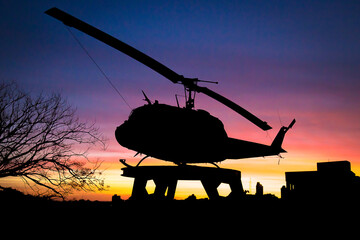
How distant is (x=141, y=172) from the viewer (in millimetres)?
11164

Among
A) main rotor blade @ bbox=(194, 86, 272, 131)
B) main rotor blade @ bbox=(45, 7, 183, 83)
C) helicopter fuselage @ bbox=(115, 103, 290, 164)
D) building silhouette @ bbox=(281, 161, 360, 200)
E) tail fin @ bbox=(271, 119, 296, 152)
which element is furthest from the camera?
tail fin @ bbox=(271, 119, 296, 152)

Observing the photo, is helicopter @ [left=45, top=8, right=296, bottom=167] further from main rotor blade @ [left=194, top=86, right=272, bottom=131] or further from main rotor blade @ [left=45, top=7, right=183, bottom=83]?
main rotor blade @ [left=194, top=86, right=272, bottom=131]

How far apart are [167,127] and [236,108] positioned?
408 centimetres

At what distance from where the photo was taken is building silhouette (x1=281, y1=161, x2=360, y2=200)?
14090mm

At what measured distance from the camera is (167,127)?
10.6 m

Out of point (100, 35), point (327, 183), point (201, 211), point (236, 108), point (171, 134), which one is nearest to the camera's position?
point (100, 35)

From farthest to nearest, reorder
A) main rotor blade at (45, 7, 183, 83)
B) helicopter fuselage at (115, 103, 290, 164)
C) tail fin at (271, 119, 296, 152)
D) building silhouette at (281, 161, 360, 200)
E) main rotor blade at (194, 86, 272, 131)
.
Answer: tail fin at (271, 119, 296, 152) → building silhouette at (281, 161, 360, 200) → main rotor blade at (194, 86, 272, 131) → helicopter fuselage at (115, 103, 290, 164) → main rotor blade at (45, 7, 183, 83)

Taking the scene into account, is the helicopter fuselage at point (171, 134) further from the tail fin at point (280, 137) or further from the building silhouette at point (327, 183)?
the building silhouette at point (327, 183)

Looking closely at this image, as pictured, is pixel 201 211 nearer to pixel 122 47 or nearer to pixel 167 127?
pixel 167 127

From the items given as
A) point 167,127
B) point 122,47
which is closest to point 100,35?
point 122,47

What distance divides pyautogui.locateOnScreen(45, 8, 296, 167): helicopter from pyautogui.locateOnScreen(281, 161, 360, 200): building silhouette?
6.50 meters

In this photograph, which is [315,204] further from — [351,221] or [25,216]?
[25,216]

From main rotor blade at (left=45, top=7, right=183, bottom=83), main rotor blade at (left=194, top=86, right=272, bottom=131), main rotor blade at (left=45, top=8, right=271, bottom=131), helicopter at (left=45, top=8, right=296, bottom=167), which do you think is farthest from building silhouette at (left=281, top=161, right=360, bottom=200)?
main rotor blade at (left=45, top=7, right=183, bottom=83)

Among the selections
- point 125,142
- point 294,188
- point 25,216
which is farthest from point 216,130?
point 294,188
